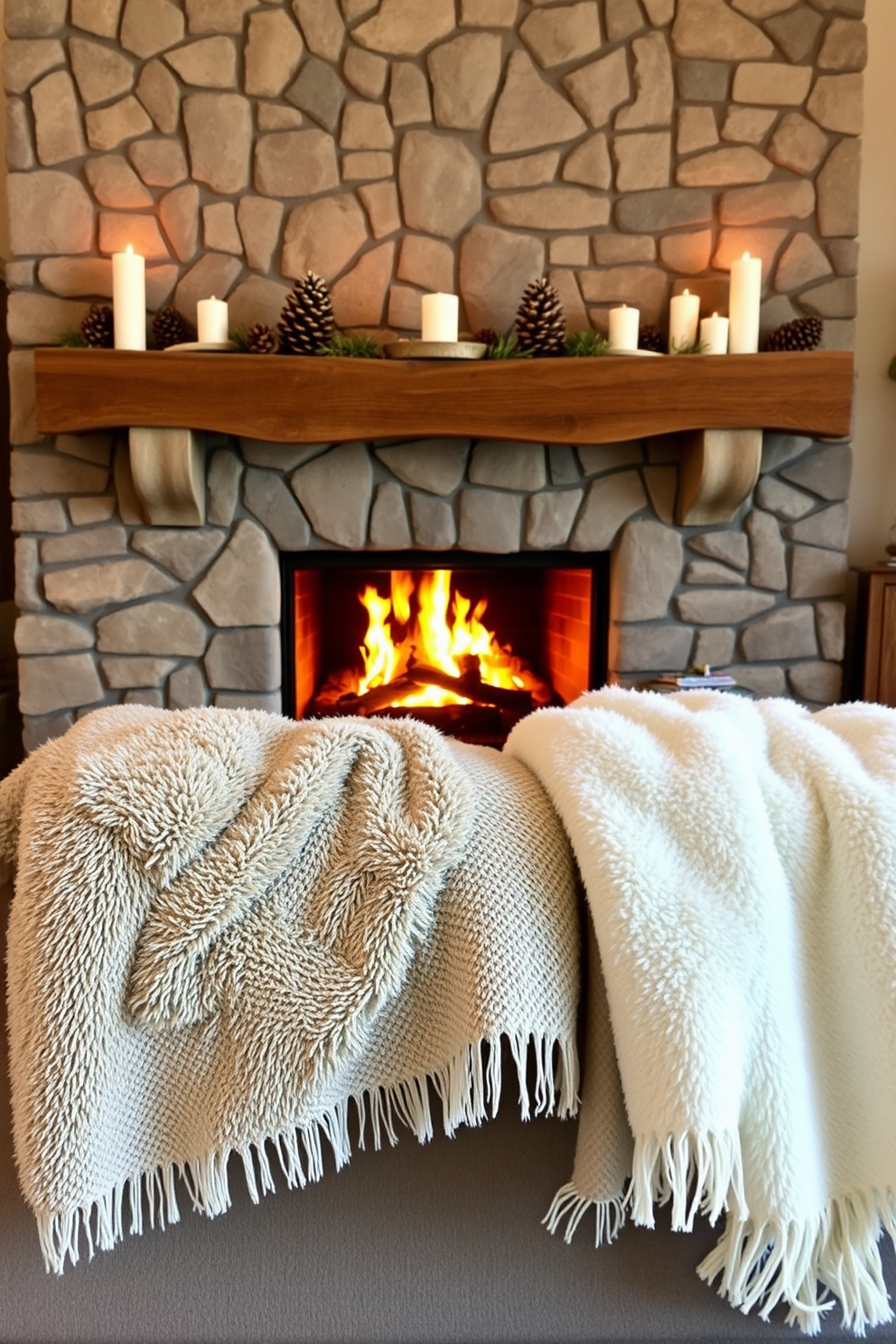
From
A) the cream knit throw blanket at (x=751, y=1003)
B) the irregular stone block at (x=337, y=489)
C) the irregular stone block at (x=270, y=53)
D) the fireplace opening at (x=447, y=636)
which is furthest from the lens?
the fireplace opening at (x=447, y=636)

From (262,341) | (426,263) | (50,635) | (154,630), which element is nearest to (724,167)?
(426,263)

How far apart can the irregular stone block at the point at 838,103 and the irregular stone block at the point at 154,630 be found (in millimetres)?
2121

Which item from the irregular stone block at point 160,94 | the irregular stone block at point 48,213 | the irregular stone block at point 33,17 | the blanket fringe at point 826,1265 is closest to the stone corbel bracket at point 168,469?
the irregular stone block at point 48,213

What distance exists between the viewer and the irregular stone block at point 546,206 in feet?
8.38

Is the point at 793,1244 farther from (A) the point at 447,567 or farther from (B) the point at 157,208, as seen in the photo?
(B) the point at 157,208

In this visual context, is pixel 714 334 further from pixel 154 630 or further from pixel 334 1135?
pixel 334 1135

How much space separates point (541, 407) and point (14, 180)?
1.48m

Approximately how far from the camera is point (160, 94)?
2477 millimetres

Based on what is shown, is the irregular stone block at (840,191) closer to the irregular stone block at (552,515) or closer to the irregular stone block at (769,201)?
the irregular stone block at (769,201)

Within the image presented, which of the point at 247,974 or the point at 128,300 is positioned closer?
the point at 247,974

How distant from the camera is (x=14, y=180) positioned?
2469 mm

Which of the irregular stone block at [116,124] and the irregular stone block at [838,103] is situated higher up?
the irregular stone block at [838,103]

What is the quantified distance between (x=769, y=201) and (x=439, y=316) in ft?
3.16

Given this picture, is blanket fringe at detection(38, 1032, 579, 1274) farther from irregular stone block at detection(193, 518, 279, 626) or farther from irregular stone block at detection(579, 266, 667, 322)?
irregular stone block at detection(579, 266, 667, 322)
